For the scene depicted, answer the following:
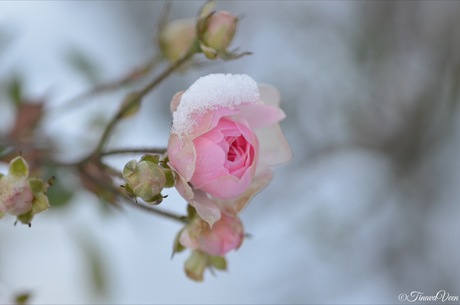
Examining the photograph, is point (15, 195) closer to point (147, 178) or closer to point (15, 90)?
point (147, 178)

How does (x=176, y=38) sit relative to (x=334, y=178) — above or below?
above

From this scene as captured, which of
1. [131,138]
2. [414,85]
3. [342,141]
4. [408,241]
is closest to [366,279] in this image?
[408,241]

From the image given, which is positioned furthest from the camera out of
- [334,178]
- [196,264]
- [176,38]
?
[334,178]

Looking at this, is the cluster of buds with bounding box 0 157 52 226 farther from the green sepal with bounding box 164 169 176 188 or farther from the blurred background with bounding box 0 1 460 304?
the blurred background with bounding box 0 1 460 304

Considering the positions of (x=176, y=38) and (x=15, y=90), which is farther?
(x=15, y=90)

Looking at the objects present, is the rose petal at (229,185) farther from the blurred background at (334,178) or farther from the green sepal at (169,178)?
the blurred background at (334,178)

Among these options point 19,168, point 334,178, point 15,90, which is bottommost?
point 334,178

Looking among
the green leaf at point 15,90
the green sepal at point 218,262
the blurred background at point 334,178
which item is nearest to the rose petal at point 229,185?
the green sepal at point 218,262

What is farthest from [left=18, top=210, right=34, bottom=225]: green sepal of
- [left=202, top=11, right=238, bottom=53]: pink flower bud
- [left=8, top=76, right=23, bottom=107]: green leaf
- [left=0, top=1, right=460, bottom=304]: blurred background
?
[left=0, top=1, right=460, bottom=304]: blurred background

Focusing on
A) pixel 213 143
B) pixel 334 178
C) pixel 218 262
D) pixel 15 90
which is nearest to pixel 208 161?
pixel 213 143
